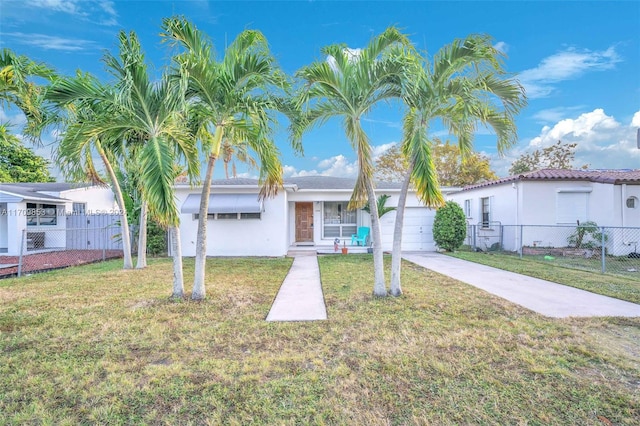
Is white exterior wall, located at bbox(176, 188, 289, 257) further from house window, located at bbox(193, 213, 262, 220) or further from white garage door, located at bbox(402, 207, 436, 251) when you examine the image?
white garage door, located at bbox(402, 207, 436, 251)

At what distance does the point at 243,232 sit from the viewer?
618 inches

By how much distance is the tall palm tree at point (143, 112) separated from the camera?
20.0 ft

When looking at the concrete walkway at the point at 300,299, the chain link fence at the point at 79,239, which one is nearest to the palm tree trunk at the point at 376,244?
the concrete walkway at the point at 300,299

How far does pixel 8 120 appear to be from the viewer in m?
7.86

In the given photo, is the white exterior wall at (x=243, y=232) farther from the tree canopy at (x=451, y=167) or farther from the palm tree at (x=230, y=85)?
the tree canopy at (x=451, y=167)

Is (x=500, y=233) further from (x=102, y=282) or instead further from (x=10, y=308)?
(x=10, y=308)

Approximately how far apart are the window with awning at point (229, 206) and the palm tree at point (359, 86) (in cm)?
792

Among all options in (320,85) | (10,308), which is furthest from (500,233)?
(10,308)

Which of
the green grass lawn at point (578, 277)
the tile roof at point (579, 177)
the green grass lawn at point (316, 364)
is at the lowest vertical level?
the green grass lawn at point (316, 364)

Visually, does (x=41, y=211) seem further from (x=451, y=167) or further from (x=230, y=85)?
(x=451, y=167)

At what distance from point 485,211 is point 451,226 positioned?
5.23 m

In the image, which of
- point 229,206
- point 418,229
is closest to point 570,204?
point 418,229

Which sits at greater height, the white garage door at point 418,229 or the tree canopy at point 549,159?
the tree canopy at point 549,159

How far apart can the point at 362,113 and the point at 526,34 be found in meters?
13.4
